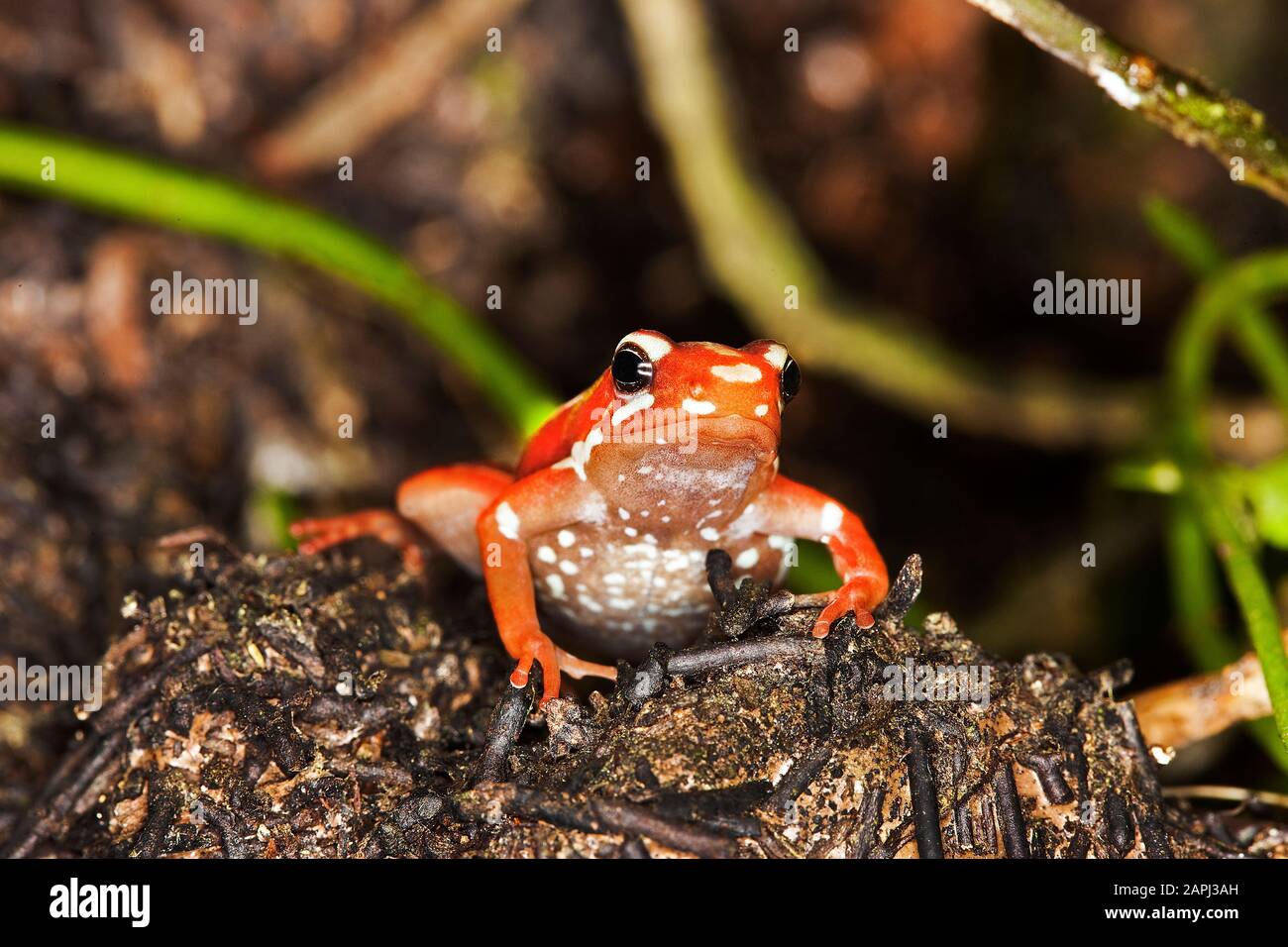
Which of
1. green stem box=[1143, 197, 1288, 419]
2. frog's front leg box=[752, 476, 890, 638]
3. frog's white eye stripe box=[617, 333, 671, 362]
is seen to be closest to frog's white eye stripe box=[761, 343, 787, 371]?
frog's white eye stripe box=[617, 333, 671, 362]

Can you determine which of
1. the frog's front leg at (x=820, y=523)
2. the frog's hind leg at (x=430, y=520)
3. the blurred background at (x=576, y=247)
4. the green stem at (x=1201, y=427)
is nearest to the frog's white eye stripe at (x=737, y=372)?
the frog's front leg at (x=820, y=523)

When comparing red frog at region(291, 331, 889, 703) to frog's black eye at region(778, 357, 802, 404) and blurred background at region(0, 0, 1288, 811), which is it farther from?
blurred background at region(0, 0, 1288, 811)

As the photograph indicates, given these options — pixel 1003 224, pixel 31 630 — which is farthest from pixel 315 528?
pixel 1003 224

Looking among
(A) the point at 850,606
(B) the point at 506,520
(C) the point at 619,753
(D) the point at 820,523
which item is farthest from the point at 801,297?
(C) the point at 619,753

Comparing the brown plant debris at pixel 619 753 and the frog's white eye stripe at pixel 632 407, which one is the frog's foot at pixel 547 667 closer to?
the brown plant debris at pixel 619 753

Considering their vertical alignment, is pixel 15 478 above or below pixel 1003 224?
below

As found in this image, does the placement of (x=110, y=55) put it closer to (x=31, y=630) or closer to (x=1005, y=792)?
(x=31, y=630)
